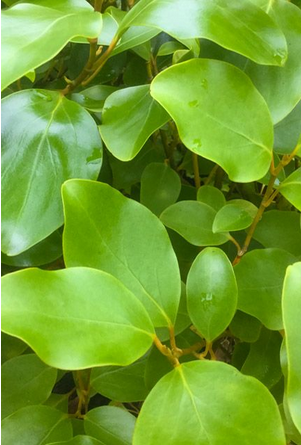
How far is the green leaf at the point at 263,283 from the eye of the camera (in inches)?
16.8

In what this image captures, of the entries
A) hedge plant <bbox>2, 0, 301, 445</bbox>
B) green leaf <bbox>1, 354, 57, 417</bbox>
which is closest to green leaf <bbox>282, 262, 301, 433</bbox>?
hedge plant <bbox>2, 0, 301, 445</bbox>

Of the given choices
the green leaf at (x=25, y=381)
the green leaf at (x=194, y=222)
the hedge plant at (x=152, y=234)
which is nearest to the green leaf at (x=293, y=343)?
the hedge plant at (x=152, y=234)

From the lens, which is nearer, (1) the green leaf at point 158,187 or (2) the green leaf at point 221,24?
(2) the green leaf at point 221,24

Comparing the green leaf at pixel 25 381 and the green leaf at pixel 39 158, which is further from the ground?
the green leaf at pixel 39 158

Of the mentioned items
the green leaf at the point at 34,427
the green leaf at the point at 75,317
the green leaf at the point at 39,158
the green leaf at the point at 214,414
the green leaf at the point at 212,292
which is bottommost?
the green leaf at the point at 34,427

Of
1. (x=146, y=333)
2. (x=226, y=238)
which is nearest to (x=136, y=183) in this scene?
A: (x=226, y=238)

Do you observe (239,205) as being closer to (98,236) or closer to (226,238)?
(226,238)

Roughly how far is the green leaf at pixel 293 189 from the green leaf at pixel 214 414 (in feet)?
0.45

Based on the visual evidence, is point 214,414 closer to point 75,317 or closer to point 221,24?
point 75,317

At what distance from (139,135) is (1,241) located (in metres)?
0.14

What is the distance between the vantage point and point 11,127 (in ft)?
1.38

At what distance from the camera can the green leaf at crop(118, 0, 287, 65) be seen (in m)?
0.38

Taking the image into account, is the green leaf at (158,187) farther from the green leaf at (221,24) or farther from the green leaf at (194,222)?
the green leaf at (221,24)

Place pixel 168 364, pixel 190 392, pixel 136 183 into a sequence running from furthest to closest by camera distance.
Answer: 1. pixel 136 183
2. pixel 168 364
3. pixel 190 392
